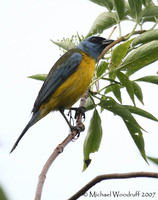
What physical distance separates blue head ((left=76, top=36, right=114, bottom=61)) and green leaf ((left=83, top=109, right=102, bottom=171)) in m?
1.64

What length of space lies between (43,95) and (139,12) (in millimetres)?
1548

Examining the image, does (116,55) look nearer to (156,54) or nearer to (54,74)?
(156,54)

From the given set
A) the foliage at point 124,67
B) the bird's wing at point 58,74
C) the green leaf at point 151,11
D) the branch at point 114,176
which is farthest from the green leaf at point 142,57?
the branch at point 114,176

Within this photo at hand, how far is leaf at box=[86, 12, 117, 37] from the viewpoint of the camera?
4215 millimetres

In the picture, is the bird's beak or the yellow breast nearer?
the yellow breast

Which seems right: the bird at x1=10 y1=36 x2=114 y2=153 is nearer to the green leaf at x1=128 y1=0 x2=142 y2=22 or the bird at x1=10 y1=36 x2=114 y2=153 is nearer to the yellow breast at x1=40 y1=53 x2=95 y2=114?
the yellow breast at x1=40 y1=53 x2=95 y2=114

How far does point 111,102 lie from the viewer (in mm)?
3273

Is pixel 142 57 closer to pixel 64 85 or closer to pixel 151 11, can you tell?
pixel 151 11

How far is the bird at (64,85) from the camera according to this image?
14.3 ft

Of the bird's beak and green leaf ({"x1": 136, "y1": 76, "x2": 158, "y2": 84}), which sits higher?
the bird's beak

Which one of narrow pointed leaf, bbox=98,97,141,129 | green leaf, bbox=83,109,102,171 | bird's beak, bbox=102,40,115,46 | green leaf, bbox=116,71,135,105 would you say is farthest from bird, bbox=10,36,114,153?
green leaf, bbox=116,71,135,105

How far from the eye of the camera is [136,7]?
12.2 ft

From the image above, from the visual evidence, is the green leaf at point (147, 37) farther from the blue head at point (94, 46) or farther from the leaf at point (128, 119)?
the blue head at point (94, 46)

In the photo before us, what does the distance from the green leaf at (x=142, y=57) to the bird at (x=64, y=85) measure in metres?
1.06
